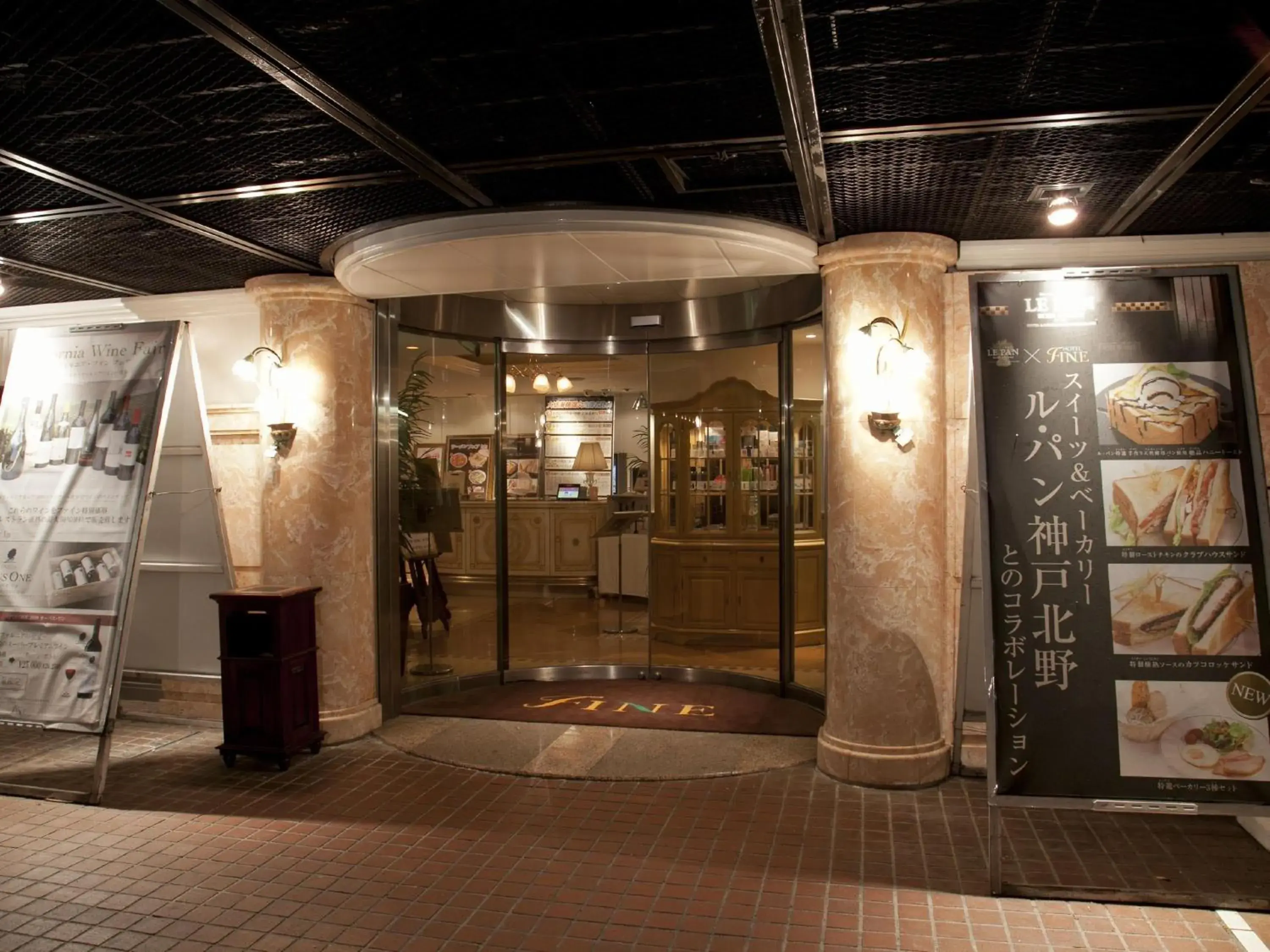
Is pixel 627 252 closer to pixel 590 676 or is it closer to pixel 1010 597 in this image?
pixel 1010 597

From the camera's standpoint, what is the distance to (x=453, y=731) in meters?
5.89

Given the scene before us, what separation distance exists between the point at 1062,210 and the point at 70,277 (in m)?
5.89

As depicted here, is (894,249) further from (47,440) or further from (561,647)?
(47,440)

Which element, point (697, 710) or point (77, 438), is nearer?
point (77, 438)

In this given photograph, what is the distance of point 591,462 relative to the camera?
9.59 metres

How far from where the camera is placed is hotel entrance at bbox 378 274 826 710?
21.3 ft

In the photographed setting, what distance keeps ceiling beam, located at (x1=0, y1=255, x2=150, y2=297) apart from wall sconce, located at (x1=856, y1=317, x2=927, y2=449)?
495 cm

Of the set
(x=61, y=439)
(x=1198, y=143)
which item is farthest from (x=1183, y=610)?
(x=61, y=439)

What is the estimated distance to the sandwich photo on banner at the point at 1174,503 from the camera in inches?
142

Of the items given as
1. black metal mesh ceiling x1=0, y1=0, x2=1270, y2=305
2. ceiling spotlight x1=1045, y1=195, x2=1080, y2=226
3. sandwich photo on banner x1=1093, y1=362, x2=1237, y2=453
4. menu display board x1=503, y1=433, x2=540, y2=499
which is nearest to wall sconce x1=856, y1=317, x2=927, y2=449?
black metal mesh ceiling x1=0, y1=0, x2=1270, y2=305

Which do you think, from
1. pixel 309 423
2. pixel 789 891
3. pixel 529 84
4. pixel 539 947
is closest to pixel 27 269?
pixel 309 423

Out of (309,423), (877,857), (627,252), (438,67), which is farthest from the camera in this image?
(309,423)

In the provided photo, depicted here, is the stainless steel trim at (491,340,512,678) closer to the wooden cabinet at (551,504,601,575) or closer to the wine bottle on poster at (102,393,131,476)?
the wooden cabinet at (551,504,601,575)

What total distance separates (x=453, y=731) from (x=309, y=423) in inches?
84.1
